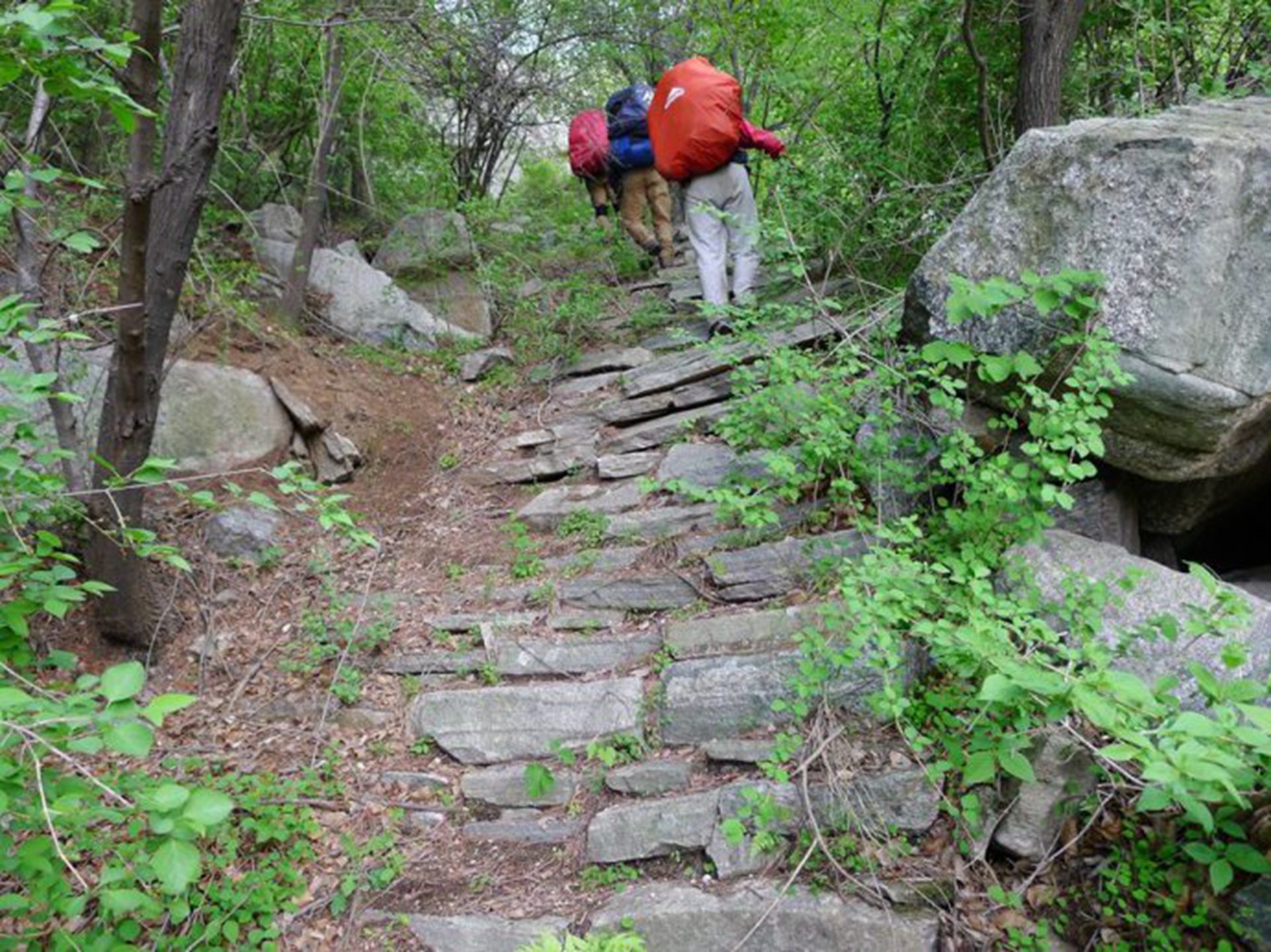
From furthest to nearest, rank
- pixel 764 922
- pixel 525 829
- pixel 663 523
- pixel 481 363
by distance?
pixel 481 363 → pixel 663 523 → pixel 525 829 → pixel 764 922

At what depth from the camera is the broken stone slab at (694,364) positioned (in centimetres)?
628

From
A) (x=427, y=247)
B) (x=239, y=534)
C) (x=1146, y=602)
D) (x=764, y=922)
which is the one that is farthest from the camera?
(x=427, y=247)

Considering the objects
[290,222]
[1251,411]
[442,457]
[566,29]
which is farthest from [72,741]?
[566,29]

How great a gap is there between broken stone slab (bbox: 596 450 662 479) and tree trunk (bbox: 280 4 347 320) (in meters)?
3.71

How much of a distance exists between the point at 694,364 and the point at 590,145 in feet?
11.5

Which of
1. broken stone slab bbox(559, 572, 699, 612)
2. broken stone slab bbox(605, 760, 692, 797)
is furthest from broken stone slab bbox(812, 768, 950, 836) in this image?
broken stone slab bbox(559, 572, 699, 612)

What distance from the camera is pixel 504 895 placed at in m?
3.59

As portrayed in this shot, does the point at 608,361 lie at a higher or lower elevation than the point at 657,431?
higher

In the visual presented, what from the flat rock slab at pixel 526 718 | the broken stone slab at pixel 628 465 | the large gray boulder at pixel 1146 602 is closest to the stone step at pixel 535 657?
the flat rock slab at pixel 526 718

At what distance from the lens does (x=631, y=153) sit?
8836 millimetres

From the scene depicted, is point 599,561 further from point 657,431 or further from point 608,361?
point 608,361

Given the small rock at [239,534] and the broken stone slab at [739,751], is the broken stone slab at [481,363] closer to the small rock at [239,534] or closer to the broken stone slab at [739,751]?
the small rock at [239,534]

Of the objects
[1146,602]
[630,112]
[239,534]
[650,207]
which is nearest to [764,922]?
[1146,602]

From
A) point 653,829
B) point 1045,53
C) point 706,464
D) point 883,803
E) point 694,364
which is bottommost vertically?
point 653,829
